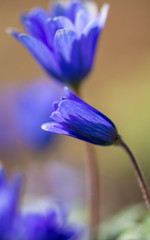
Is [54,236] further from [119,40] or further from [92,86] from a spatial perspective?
[119,40]

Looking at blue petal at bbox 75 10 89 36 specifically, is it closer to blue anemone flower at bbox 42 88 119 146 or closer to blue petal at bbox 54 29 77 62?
blue petal at bbox 54 29 77 62

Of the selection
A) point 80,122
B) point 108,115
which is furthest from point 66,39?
point 108,115

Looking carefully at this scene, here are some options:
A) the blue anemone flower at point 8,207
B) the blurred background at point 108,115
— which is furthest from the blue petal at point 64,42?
the blurred background at point 108,115

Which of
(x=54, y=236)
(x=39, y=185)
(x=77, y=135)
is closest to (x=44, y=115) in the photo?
(x=39, y=185)

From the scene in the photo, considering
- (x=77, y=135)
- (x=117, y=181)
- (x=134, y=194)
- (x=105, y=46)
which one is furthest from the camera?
(x=105, y=46)

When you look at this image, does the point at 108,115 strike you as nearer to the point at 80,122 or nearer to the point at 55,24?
the point at 55,24

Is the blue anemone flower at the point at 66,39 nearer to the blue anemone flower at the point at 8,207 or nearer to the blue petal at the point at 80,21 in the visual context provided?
the blue petal at the point at 80,21
